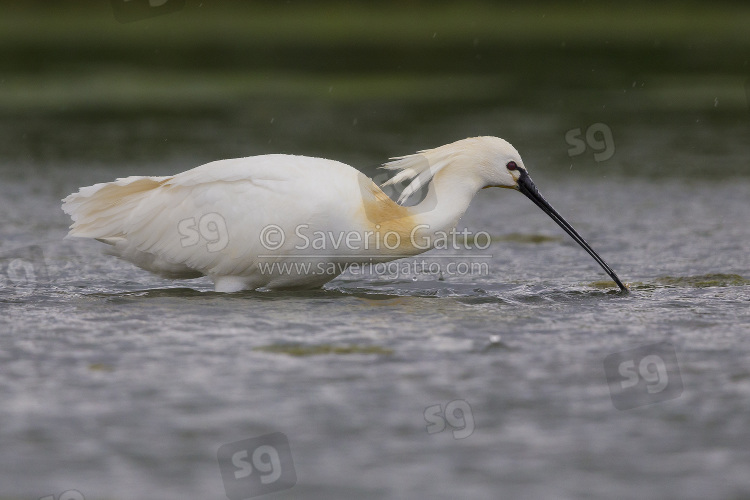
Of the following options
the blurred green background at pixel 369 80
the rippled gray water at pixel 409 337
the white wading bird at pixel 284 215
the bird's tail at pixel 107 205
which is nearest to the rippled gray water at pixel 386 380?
the rippled gray water at pixel 409 337

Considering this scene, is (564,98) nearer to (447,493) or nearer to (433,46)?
(433,46)

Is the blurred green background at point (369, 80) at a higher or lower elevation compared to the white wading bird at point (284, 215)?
higher

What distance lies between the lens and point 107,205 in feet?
30.7

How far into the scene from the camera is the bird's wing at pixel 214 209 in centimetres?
859

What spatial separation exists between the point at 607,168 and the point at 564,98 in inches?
235

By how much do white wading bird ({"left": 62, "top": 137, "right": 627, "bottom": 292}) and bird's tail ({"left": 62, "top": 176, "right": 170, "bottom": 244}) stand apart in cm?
1

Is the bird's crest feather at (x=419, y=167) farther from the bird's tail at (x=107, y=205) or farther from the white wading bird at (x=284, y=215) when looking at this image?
the bird's tail at (x=107, y=205)

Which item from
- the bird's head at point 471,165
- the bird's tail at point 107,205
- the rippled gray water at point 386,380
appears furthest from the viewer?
the bird's tail at point 107,205

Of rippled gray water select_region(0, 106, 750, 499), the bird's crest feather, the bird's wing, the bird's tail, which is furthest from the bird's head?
the bird's tail

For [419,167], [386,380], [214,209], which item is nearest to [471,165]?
[419,167]

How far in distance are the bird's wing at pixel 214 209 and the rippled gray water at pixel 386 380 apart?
32 cm

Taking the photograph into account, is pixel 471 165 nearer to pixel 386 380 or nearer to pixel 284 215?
pixel 284 215

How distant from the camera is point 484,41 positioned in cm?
3022

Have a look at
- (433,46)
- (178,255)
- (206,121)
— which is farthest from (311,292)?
(433,46)
